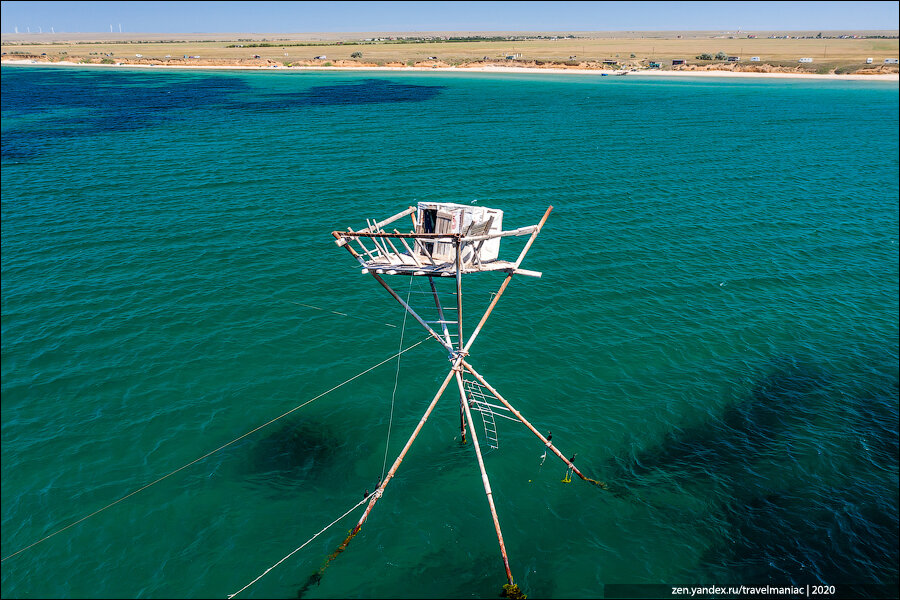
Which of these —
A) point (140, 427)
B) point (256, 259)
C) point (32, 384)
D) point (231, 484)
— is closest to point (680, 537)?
point (231, 484)

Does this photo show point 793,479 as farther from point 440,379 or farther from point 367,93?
point 367,93

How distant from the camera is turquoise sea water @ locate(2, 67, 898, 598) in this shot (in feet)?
75.0

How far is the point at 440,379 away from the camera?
33.5 m

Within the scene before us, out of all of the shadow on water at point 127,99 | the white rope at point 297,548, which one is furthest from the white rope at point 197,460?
the shadow on water at point 127,99

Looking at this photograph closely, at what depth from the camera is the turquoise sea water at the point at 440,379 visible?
22875 mm

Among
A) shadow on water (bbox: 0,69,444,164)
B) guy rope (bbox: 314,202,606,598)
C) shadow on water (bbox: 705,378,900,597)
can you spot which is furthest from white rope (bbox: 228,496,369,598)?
shadow on water (bbox: 0,69,444,164)

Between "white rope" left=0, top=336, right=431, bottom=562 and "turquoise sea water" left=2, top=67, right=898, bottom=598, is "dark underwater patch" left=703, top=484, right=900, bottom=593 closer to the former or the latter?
"turquoise sea water" left=2, top=67, right=898, bottom=598

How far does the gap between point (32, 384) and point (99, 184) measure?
41.8 meters

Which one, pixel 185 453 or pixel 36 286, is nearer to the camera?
pixel 185 453

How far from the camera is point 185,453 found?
27312mm

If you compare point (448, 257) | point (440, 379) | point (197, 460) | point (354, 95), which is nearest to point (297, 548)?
point (197, 460)

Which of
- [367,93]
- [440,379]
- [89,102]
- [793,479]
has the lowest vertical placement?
[793,479]

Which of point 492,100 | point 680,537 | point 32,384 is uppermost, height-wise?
point 492,100

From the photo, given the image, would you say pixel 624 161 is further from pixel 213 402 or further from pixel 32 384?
pixel 32 384
